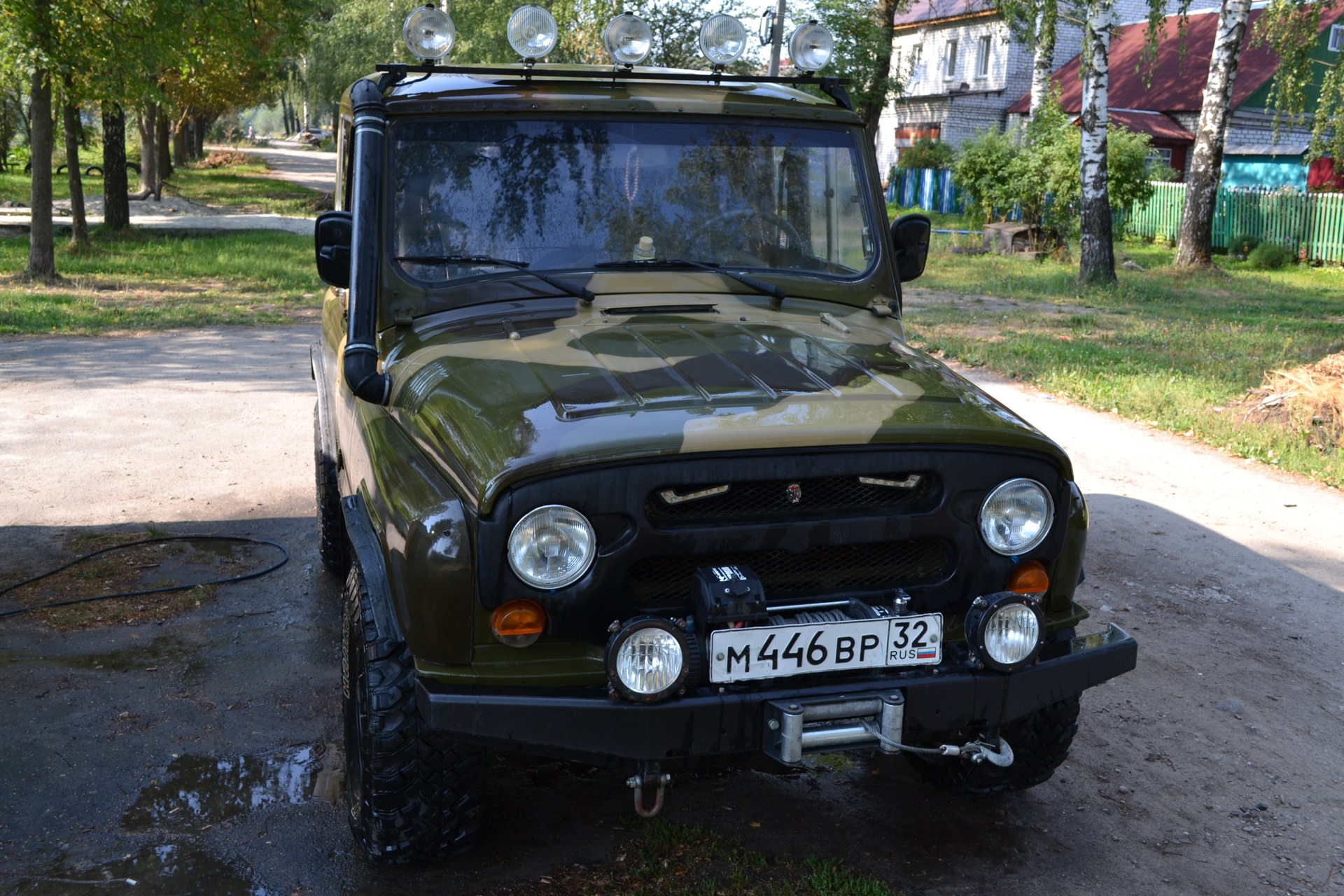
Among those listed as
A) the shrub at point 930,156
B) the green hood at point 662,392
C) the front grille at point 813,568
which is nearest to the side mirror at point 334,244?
the green hood at point 662,392

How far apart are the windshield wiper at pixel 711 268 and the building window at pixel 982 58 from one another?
38975 mm

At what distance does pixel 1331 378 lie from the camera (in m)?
8.47

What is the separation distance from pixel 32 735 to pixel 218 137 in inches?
2830

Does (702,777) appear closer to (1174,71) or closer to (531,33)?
(531,33)

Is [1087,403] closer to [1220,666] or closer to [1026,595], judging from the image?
[1220,666]

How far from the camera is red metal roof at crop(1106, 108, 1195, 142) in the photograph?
101ft

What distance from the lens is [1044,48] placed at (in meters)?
17.8

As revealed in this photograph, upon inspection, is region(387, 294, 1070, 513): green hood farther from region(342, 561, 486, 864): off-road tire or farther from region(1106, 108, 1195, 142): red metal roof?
region(1106, 108, 1195, 142): red metal roof

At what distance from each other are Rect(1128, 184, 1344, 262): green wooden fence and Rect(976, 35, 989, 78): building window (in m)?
16.2

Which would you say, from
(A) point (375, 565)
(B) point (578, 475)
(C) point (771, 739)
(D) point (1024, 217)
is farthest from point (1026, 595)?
(D) point (1024, 217)

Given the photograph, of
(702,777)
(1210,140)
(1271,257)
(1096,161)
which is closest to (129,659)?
(702,777)

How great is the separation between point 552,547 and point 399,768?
728 mm

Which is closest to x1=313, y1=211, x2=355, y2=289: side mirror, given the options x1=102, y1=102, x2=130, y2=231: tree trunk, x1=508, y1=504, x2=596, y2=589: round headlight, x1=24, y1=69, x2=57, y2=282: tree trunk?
x1=508, y1=504, x2=596, y2=589: round headlight

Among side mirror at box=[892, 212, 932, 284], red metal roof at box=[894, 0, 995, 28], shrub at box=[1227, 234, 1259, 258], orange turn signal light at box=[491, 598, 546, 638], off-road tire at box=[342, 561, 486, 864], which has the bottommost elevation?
Answer: off-road tire at box=[342, 561, 486, 864]
